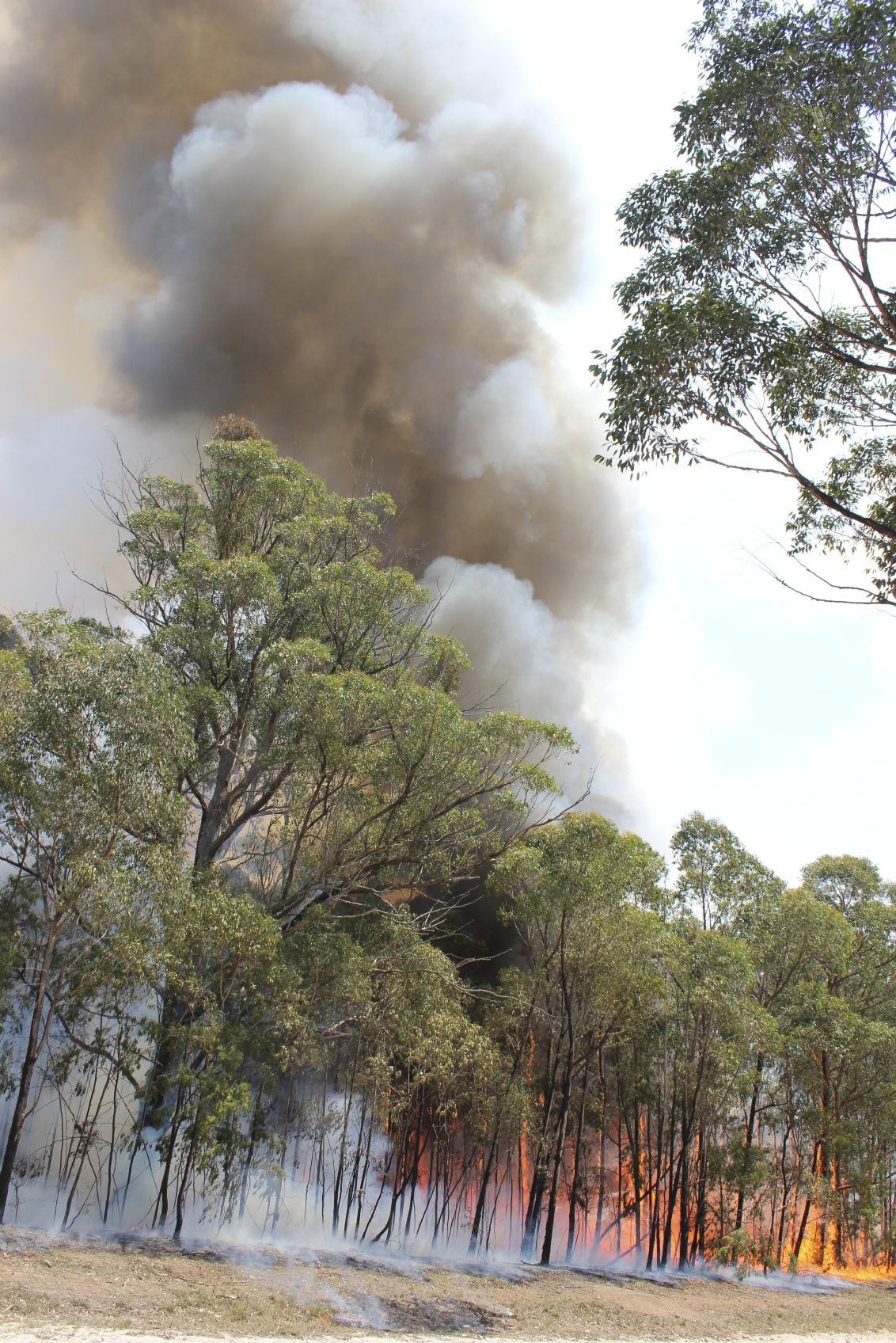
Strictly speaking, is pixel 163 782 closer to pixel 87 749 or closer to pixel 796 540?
pixel 87 749

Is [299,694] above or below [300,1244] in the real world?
above

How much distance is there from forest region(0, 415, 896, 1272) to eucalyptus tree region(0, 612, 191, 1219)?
0.04 m

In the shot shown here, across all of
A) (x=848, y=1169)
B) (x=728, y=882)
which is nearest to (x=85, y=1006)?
(x=728, y=882)

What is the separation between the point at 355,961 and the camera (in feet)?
42.4

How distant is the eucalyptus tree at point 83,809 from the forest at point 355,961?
4 centimetres

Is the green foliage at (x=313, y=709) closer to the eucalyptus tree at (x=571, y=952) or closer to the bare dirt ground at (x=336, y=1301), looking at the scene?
the eucalyptus tree at (x=571, y=952)

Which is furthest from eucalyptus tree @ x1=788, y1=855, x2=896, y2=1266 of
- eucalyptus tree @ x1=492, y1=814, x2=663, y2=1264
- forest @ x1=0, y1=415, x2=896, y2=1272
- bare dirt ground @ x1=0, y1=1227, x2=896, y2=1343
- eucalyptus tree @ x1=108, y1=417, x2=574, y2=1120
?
eucalyptus tree @ x1=108, y1=417, x2=574, y2=1120

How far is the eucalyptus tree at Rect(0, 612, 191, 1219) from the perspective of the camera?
1030 centimetres

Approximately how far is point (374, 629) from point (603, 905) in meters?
6.46

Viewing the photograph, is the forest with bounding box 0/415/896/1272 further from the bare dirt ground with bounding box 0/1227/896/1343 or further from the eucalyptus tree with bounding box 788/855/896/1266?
the bare dirt ground with bounding box 0/1227/896/1343

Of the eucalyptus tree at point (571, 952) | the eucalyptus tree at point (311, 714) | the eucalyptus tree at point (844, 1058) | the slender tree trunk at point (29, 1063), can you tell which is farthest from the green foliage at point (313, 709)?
the eucalyptus tree at point (844, 1058)

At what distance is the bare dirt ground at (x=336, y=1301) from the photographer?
7.69 m

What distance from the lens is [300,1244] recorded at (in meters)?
13.3

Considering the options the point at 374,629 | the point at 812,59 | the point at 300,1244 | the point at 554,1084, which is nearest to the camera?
the point at 812,59
